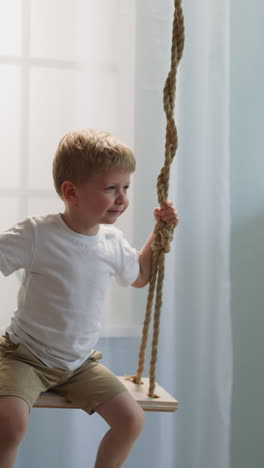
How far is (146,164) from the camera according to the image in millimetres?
1693

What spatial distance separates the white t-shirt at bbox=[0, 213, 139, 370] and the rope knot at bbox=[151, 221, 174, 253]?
0.14 meters

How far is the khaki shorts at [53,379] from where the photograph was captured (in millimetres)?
1124

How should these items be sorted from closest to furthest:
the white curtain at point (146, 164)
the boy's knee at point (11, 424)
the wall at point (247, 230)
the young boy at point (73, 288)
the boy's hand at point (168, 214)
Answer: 1. the boy's knee at point (11, 424)
2. the young boy at point (73, 288)
3. the boy's hand at point (168, 214)
4. the white curtain at point (146, 164)
5. the wall at point (247, 230)

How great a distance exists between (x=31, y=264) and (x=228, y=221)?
76 cm

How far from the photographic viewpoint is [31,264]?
1192 mm

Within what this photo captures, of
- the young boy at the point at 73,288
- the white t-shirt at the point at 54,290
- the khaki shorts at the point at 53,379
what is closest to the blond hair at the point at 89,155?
the young boy at the point at 73,288

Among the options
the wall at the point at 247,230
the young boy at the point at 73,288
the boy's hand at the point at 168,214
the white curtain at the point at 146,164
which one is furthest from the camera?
the wall at the point at 247,230

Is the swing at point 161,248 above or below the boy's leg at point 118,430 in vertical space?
above

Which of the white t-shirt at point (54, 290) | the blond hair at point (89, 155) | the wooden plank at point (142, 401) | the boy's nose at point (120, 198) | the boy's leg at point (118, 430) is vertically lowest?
the boy's leg at point (118, 430)

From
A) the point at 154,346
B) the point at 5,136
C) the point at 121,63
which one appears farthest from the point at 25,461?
the point at 121,63

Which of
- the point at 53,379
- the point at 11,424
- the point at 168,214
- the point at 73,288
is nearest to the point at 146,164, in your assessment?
the point at 168,214

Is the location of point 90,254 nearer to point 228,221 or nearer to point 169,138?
point 169,138

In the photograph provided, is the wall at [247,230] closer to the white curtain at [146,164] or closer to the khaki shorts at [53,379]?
the white curtain at [146,164]

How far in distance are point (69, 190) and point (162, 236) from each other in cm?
21
